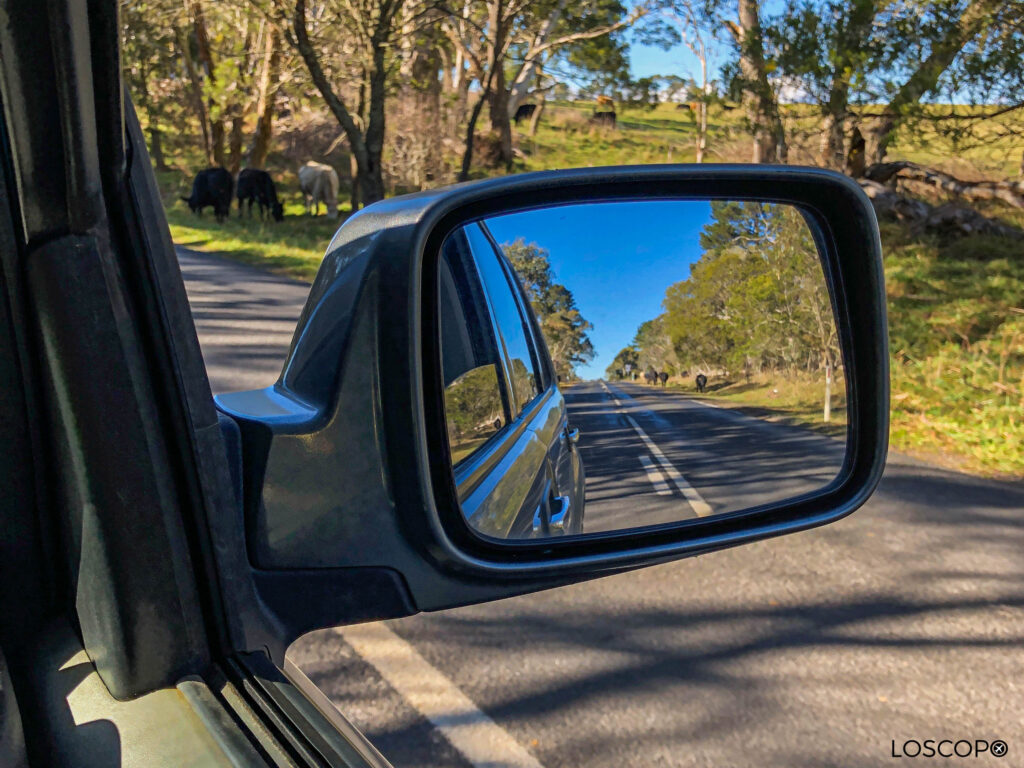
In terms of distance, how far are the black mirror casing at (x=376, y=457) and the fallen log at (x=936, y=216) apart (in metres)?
13.7

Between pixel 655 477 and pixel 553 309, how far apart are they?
29 cm

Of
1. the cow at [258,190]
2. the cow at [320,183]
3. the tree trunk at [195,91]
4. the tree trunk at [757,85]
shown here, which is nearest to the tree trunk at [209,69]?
the tree trunk at [195,91]

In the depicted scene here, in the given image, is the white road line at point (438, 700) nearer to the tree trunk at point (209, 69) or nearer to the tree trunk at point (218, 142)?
the tree trunk at point (209, 69)

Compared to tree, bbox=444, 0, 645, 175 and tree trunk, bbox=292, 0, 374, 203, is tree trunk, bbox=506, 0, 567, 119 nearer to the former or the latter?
Result: tree, bbox=444, 0, 645, 175

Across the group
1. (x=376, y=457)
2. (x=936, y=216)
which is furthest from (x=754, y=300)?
(x=936, y=216)

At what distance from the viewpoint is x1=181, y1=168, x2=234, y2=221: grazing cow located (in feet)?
91.3

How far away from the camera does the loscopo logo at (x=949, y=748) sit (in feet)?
9.05

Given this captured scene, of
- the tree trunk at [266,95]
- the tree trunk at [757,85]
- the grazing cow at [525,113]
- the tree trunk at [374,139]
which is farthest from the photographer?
the grazing cow at [525,113]

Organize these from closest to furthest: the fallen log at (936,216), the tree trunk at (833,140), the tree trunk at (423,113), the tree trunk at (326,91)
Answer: the tree trunk at (833,140) < the fallen log at (936,216) < the tree trunk at (326,91) < the tree trunk at (423,113)

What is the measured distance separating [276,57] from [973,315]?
16.5 meters

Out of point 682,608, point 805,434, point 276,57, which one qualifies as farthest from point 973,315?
point 276,57

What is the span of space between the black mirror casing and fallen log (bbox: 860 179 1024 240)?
1368 cm

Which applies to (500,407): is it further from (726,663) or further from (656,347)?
(726,663)

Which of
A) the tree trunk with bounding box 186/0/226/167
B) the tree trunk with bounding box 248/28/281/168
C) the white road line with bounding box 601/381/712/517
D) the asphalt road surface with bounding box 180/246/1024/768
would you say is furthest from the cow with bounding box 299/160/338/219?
the white road line with bounding box 601/381/712/517
